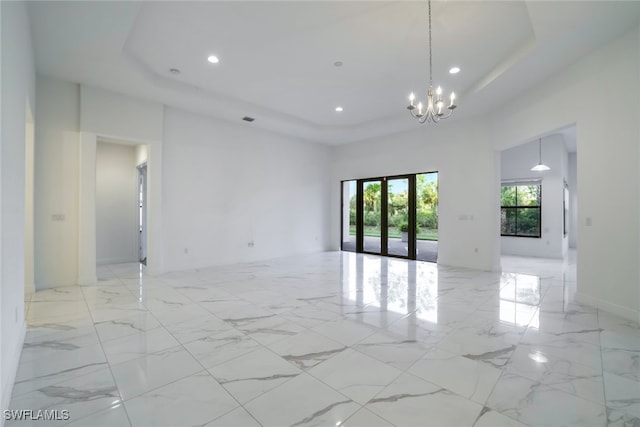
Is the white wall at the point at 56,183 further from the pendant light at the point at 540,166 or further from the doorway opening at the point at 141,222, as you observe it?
the pendant light at the point at 540,166

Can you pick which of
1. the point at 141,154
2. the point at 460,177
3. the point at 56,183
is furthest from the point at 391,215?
the point at 56,183

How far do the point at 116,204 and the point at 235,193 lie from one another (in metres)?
3.01

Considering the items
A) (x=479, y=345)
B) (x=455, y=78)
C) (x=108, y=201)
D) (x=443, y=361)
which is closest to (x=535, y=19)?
(x=455, y=78)

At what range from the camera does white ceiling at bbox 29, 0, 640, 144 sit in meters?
3.28

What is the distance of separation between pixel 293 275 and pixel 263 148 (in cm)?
366

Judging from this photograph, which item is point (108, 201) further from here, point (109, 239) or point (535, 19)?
point (535, 19)

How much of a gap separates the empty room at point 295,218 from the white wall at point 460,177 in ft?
0.15

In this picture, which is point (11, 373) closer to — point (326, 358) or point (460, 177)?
point (326, 358)

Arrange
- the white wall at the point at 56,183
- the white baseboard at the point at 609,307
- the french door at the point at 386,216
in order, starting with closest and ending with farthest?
the white baseboard at the point at 609,307, the white wall at the point at 56,183, the french door at the point at 386,216

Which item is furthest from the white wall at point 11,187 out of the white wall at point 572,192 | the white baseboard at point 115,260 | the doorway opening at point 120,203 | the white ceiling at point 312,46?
the white wall at point 572,192

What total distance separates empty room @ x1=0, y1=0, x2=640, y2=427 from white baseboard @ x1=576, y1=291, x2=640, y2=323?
24 mm

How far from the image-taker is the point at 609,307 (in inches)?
146

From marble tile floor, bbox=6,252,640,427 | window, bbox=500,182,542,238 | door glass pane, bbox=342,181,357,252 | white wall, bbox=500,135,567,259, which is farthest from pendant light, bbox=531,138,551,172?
door glass pane, bbox=342,181,357,252

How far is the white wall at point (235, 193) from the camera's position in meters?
6.29
